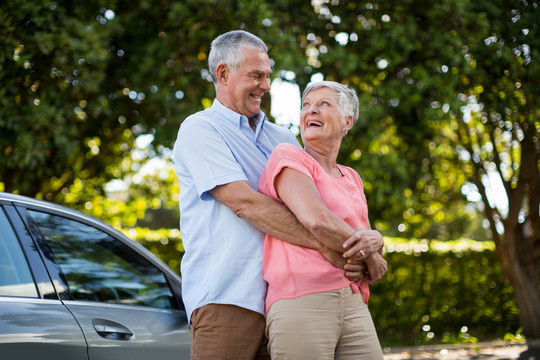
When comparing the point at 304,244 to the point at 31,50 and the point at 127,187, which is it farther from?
the point at 127,187

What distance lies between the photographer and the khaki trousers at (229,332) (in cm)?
231

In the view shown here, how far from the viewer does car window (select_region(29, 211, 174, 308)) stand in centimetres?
295

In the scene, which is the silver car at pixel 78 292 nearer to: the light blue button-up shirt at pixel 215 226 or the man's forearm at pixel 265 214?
the light blue button-up shirt at pixel 215 226

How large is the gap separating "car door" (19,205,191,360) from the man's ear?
986mm

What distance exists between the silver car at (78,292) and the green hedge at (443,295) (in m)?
7.51

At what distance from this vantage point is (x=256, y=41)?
2.72 meters

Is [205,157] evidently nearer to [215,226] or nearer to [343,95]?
[215,226]

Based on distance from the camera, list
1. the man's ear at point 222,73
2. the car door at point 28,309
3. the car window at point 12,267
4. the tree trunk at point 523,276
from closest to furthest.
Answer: the car door at point 28,309, the car window at point 12,267, the man's ear at point 222,73, the tree trunk at point 523,276

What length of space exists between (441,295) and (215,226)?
29.8ft

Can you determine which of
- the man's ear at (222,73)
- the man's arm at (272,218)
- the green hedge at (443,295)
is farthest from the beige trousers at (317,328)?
the green hedge at (443,295)

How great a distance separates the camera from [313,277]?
2.24 metres

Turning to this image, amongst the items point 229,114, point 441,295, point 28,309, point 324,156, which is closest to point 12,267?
point 28,309

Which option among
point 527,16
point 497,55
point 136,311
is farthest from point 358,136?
point 136,311

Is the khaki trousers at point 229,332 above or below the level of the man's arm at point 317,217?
below
